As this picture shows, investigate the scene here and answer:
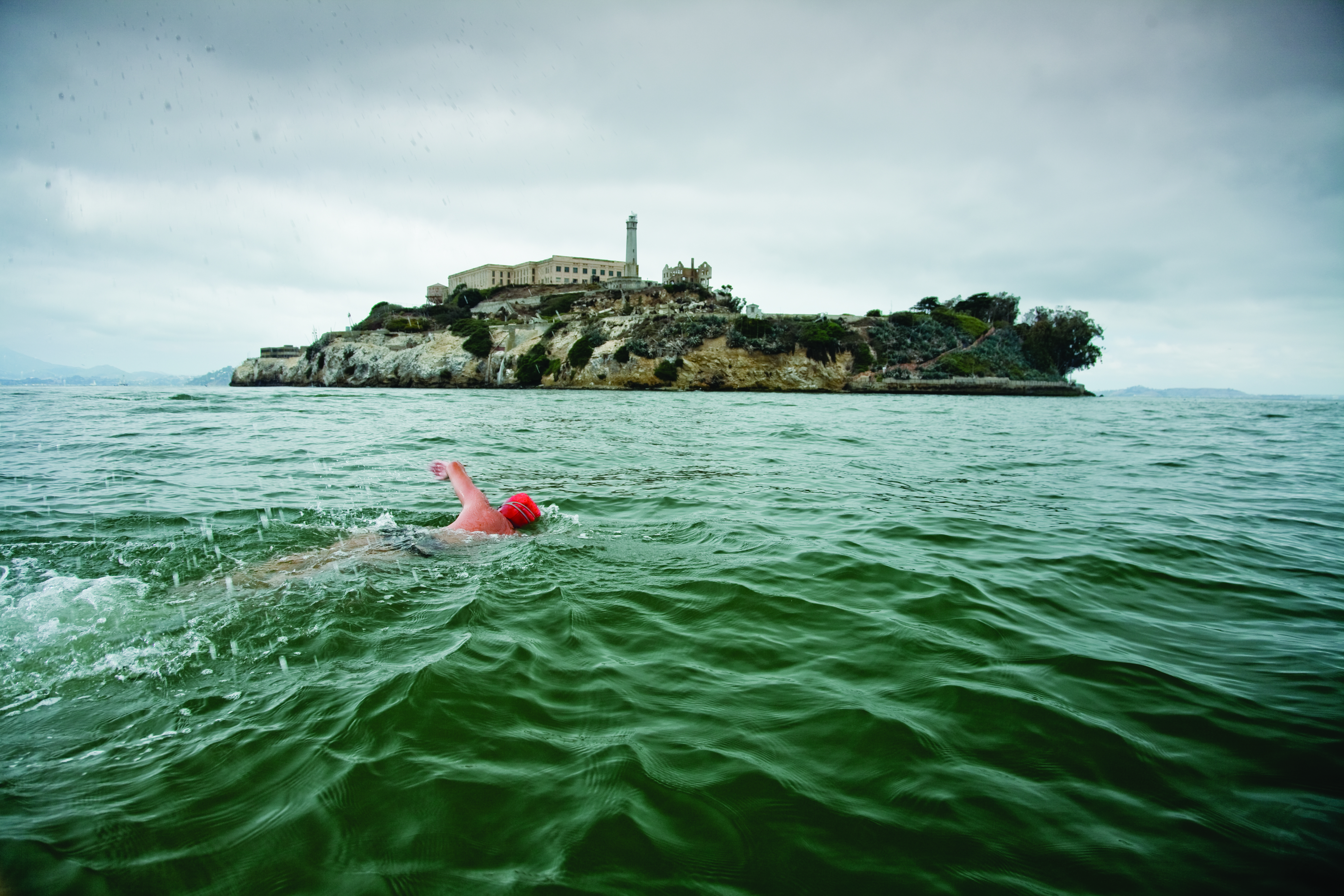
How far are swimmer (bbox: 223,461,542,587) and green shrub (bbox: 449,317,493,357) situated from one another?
61.8 m

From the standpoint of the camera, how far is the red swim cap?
5.93m

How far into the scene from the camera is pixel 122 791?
2.13 m

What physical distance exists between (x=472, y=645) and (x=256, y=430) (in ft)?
47.2

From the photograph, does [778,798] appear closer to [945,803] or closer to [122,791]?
[945,803]

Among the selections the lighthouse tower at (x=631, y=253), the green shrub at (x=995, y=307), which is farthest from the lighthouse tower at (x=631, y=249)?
the green shrub at (x=995, y=307)

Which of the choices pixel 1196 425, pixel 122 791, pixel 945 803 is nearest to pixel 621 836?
pixel 945 803

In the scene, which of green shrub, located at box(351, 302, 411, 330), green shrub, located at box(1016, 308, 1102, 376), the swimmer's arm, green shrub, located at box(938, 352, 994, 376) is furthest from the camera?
green shrub, located at box(351, 302, 411, 330)

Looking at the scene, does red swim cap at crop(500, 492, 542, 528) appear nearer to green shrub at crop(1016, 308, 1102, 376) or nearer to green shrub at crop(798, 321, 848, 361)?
green shrub at crop(798, 321, 848, 361)

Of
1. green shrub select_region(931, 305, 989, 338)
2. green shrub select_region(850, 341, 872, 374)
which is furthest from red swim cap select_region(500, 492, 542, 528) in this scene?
green shrub select_region(931, 305, 989, 338)

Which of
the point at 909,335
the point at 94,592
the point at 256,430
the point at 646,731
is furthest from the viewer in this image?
the point at 909,335

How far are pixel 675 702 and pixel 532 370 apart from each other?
58.5 metres

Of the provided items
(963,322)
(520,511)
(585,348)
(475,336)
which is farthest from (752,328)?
(520,511)

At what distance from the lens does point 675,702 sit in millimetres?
2842

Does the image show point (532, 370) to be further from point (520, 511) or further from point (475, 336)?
point (520, 511)
